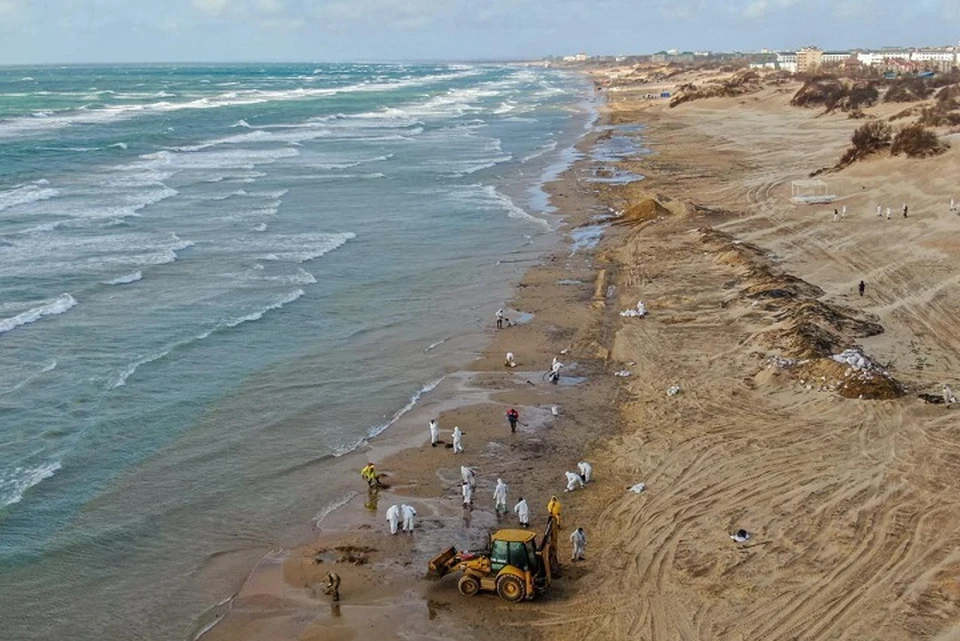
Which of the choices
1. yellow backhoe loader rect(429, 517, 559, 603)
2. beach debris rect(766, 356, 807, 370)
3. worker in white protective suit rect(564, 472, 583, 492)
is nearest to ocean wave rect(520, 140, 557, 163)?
beach debris rect(766, 356, 807, 370)

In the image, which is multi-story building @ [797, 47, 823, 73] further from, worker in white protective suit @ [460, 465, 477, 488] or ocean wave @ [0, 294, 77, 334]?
worker in white protective suit @ [460, 465, 477, 488]

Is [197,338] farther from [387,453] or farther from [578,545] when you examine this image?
[578,545]

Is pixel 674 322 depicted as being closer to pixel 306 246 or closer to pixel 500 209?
pixel 306 246

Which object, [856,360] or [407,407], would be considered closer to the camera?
[856,360]


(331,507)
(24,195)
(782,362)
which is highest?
(782,362)

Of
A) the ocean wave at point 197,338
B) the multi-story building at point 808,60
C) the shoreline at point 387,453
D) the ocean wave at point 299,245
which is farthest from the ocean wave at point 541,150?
the multi-story building at point 808,60

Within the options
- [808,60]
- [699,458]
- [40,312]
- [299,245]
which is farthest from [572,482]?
[808,60]
